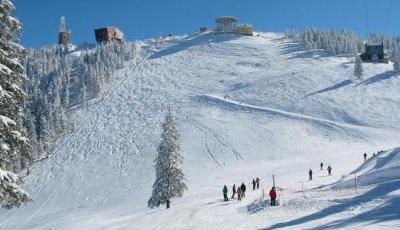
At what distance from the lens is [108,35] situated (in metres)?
168

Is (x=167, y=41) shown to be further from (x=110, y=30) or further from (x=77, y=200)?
(x=77, y=200)

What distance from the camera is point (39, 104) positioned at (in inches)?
4058

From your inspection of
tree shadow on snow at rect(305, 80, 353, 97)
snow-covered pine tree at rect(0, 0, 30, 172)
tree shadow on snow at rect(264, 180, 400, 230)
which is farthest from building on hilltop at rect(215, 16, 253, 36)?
snow-covered pine tree at rect(0, 0, 30, 172)

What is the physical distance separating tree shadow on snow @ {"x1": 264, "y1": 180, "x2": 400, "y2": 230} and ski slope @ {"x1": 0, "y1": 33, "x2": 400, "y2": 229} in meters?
0.08

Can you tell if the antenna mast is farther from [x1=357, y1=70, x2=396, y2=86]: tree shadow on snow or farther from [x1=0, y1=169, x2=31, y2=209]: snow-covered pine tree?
[x1=0, y1=169, x2=31, y2=209]: snow-covered pine tree

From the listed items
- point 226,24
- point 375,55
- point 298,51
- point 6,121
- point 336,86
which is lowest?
point 6,121

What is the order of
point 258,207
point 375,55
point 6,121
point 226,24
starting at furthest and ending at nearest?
point 226,24, point 375,55, point 258,207, point 6,121

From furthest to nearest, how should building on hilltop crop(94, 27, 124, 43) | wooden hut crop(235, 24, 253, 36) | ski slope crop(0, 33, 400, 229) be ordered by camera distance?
building on hilltop crop(94, 27, 124, 43) → wooden hut crop(235, 24, 253, 36) → ski slope crop(0, 33, 400, 229)

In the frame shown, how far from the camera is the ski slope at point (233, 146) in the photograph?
24.8m

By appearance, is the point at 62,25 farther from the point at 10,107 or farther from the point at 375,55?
the point at 10,107

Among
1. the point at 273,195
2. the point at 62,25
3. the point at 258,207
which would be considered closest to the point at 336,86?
the point at 258,207

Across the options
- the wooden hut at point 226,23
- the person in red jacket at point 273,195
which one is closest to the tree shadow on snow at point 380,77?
the wooden hut at point 226,23

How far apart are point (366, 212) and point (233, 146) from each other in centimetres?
5534

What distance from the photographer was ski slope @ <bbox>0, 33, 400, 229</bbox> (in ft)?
81.5
